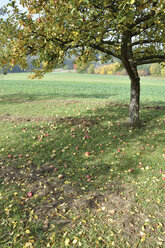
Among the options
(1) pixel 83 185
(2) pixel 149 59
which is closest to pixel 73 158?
(1) pixel 83 185

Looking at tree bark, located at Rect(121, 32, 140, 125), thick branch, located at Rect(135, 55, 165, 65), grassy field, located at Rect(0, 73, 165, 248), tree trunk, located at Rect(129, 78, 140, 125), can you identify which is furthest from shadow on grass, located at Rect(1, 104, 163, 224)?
thick branch, located at Rect(135, 55, 165, 65)

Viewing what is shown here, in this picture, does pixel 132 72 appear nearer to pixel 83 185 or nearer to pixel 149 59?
pixel 149 59

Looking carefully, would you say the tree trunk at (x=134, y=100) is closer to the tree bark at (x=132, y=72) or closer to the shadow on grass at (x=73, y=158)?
the tree bark at (x=132, y=72)

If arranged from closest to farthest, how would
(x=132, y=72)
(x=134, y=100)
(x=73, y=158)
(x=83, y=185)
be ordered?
1. (x=83, y=185)
2. (x=73, y=158)
3. (x=132, y=72)
4. (x=134, y=100)

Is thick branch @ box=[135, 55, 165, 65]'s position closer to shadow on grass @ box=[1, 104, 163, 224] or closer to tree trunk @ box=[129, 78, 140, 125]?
tree trunk @ box=[129, 78, 140, 125]

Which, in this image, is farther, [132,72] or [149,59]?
[149,59]

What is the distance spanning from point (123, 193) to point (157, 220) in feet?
3.53

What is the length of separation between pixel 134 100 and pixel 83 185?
17.6 feet

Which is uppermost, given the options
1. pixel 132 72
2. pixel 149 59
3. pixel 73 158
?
pixel 149 59

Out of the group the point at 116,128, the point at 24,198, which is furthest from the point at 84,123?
the point at 24,198

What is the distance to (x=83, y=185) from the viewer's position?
523 centimetres

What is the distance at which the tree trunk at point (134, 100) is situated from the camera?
8.76 meters

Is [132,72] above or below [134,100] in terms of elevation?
above

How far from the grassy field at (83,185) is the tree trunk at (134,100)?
55 centimetres
